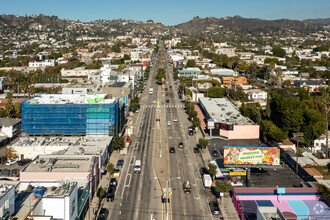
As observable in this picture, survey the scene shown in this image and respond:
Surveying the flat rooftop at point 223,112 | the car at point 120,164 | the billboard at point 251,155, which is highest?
the flat rooftop at point 223,112

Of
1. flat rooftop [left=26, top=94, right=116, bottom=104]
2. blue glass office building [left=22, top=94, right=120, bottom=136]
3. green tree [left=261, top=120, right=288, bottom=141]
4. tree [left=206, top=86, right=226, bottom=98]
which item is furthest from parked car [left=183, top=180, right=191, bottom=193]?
tree [left=206, top=86, right=226, bottom=98]

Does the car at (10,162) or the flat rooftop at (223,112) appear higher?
the flat rooftop at (223,112)

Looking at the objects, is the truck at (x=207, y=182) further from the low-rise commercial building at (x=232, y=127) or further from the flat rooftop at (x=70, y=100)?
the flat rooftop at (x=70, y=100)

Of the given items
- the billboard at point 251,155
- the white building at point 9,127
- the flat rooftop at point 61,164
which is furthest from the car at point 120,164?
the white building at point 9,127

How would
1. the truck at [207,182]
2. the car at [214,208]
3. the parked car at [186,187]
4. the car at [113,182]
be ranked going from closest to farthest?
1. the car at [214,208]
2. the parked car at [186,187]
3. the truck at [207,182]
4. the car at [113,182]

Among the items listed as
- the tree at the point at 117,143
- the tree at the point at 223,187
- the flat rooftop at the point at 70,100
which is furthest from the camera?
the flat rooftop at the point at 70,100
